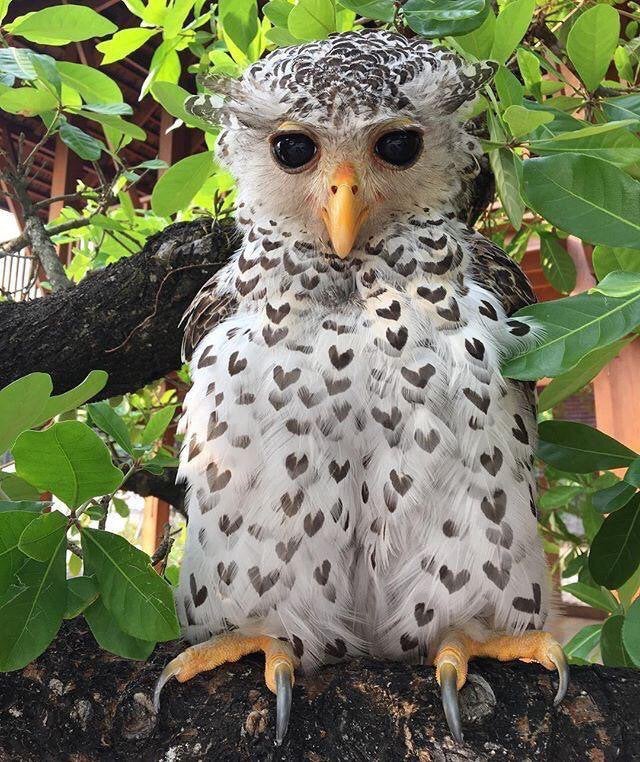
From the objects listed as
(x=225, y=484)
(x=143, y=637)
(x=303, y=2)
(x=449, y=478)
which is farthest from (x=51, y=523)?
(x=303, y=2)

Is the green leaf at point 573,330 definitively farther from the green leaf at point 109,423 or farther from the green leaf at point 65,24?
the green leaf at point 65,24

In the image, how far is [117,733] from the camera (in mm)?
864

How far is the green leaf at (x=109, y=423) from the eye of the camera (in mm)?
1213

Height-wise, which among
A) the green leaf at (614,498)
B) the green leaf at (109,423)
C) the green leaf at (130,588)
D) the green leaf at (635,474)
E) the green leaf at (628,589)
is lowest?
the green leaf at (628,589)

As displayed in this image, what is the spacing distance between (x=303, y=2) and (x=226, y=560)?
901mm

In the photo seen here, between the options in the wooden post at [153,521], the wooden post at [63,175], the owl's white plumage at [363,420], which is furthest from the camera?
the wooden post at [63,175]

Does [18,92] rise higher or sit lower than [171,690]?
higher

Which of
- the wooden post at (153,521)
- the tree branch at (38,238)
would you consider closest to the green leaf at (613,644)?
the tree branch at (38,238)

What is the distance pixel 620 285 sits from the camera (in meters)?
0.76

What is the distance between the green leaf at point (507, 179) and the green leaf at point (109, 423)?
2.52ft

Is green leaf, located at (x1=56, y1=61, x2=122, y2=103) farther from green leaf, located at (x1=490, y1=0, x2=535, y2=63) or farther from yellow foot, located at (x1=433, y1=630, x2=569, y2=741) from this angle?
yellow foot, located at (x1=433, y1=630, x2=569, y2=741)

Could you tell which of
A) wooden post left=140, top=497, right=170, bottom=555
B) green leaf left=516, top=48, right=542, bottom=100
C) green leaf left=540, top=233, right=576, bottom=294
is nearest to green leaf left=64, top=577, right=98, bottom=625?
green leaf left=516, top=48, right=542, bottom=100

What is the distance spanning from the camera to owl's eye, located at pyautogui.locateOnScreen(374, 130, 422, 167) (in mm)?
985

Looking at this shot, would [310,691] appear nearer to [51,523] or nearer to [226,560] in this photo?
[226,560]
